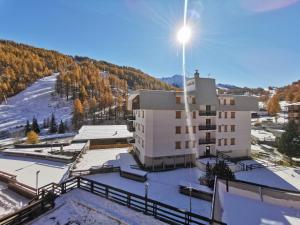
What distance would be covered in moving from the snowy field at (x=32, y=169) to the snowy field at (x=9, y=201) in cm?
189

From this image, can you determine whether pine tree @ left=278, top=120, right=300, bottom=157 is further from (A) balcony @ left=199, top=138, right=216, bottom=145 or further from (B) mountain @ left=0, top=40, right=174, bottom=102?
(B) mountain @ left=0, top=40, right=174, bottom=102

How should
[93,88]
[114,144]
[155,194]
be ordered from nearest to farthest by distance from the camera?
[155,194], [114,144], [93,88]

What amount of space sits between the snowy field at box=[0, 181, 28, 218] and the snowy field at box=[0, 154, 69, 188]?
1.89 m

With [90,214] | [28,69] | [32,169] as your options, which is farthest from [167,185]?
[28,69]

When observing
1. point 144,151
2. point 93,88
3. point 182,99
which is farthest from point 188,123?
point 93,88

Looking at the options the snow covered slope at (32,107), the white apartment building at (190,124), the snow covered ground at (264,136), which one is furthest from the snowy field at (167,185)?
the snow covered slope at (32,107)

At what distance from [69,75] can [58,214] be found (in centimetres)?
12789

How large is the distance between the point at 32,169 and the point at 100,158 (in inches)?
341

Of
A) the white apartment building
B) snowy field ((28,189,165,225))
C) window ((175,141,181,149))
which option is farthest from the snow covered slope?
snowy field ((28,189,165,225))

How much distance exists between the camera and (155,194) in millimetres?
18141

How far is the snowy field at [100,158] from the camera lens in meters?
26.6

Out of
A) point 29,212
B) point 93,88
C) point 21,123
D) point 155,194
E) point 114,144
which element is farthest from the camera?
point 93,88

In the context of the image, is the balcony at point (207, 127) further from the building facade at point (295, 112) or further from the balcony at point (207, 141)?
the building facade at point (295, 112)

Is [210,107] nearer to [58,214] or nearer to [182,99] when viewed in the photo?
[182,99]
